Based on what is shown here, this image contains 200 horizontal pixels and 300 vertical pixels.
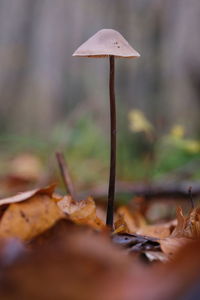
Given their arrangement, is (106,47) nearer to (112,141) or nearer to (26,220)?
(112,141)

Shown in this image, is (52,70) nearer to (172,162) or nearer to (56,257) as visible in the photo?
(172,162)

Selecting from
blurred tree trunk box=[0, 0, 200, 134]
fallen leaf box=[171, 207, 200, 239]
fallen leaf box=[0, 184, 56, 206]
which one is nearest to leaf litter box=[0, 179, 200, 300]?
fallen leaf box=[0, 184, 56, 206]

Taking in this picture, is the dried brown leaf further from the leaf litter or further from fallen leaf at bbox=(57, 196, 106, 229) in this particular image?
the leaf litter

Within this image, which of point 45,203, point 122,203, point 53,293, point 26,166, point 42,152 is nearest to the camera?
point 53,293

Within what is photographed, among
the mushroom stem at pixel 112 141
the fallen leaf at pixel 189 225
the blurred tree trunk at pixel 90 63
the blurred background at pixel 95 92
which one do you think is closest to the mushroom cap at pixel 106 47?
the mushroom stem at pixel 112 141

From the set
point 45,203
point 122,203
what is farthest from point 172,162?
point 45,203

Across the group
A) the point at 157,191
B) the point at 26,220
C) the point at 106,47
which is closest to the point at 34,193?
the point at 26,220

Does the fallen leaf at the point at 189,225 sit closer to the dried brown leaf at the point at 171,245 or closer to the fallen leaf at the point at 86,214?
the dried brown leaf at the point at 171,245

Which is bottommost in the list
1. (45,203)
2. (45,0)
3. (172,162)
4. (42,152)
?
(42,152)
